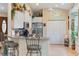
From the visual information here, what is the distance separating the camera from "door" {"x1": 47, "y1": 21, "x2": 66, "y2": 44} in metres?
2.75

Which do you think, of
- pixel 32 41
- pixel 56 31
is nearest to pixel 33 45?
pixel 32 41

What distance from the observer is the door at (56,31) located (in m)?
2.75

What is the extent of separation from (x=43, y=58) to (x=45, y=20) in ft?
5.44

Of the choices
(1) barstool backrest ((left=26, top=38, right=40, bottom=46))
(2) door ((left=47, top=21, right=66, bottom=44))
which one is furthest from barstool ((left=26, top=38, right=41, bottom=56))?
(2) door ((left=47, top=21, right=66, bottom=44))

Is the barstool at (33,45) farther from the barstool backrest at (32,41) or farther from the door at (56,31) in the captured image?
the door at (56,31)

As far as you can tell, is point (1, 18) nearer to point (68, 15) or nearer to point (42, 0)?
point (42, 0)

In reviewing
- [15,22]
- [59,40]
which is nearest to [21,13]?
[15,22]

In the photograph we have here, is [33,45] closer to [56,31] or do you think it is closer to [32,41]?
[32,41]

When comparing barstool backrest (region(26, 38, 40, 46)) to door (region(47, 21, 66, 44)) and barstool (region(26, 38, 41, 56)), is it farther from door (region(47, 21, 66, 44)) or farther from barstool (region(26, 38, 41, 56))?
door (region(47, 21, 66, 44))

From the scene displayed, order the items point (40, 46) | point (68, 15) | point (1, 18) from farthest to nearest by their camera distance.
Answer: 1. point (40, 46)
2. point (68, 15)
3. point (1, 18)

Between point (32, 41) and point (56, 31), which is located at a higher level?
point (56, 31)

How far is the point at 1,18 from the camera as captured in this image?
223 cm

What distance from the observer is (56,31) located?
109 inches

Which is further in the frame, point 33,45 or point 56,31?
point 33,45
